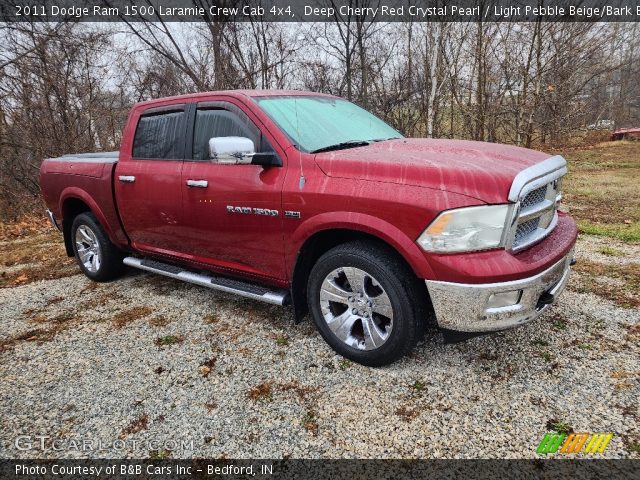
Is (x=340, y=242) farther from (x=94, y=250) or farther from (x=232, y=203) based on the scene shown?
(x=94, y=250)

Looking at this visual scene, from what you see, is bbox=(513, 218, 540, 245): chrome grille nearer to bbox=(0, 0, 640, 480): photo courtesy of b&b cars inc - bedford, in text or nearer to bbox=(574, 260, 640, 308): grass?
bbox=(0, 0, 640, 480): photo courtesy of b&b cars inc - bedford, in text

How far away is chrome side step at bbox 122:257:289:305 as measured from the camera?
9.91ft

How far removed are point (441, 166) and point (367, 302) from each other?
3.20 feet

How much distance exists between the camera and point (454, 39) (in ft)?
48.2

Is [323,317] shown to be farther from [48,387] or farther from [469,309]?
[48,387]

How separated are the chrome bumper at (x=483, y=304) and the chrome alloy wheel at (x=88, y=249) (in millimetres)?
3880

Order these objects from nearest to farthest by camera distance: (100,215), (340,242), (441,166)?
1. (441,166)
2. (340,242)
3. (100,215)

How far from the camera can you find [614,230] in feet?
18.8

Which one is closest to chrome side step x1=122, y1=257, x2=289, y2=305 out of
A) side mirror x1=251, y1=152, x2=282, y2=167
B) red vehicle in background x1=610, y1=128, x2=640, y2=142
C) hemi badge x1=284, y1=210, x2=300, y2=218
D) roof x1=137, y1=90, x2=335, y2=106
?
hemi badge x1=284, y1=210, x2=300, y2=218

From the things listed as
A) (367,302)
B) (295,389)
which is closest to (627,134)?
(367,302)

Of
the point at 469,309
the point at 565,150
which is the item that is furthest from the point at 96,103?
the point at 565,150

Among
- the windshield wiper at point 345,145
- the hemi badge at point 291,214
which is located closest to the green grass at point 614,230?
the windshield wiper at point 345,145

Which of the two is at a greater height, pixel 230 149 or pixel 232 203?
pixel 230 149

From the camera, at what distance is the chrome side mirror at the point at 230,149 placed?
8.79ft
